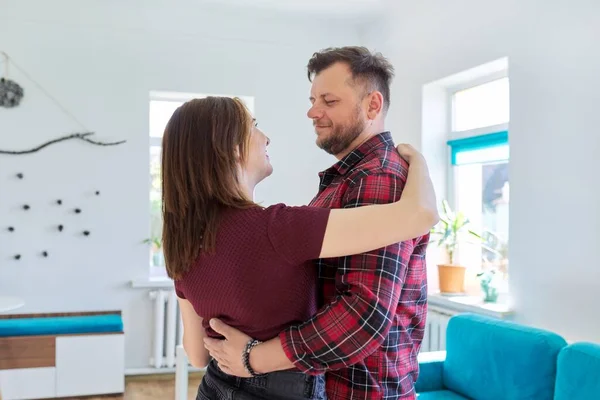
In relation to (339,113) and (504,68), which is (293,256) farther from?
(504,68)

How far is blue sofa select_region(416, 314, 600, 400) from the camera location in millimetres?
2355

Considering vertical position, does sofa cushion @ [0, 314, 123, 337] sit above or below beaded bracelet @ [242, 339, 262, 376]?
below

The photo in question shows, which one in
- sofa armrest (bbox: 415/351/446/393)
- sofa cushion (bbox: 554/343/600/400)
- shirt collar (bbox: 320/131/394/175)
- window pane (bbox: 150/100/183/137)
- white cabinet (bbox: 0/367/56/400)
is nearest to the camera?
shirt collar (bbox: 320/131/394/175)

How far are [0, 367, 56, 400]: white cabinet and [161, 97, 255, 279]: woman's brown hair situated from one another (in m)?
3.56

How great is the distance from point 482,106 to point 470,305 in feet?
4.60

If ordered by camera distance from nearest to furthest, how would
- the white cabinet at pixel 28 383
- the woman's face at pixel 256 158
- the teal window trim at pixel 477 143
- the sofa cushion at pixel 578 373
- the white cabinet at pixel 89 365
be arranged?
the woman's face at pixel 256 158 < the sofa cushion at pixel 578 373 < the teal window trim at pixel 477 143 < the white cabinet at pixel 28 383 < the white cabinet at pixel 89 365

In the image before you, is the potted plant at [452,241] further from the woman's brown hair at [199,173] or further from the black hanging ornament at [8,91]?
the black hanging ornament at [8,91]

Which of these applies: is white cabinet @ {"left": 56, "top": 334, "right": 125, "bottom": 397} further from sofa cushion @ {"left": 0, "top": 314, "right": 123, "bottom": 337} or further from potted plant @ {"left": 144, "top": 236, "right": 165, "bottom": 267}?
potted plant @ {"left": 144, "top": 236, "right": 165, "bottom": 267}

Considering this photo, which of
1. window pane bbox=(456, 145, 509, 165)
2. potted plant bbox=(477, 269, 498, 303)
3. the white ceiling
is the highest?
the white ceiling

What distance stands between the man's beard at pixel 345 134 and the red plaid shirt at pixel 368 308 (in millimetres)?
90

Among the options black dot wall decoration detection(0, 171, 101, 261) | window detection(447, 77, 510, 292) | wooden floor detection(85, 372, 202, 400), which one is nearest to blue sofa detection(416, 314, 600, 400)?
window detection(447, 77, 510, 292)

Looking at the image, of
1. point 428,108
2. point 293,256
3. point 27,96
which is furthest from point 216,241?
point 27,96

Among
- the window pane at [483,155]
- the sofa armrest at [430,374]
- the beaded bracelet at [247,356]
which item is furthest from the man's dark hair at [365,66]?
the window pane at [483,155]

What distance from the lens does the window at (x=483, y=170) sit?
3.93 m
